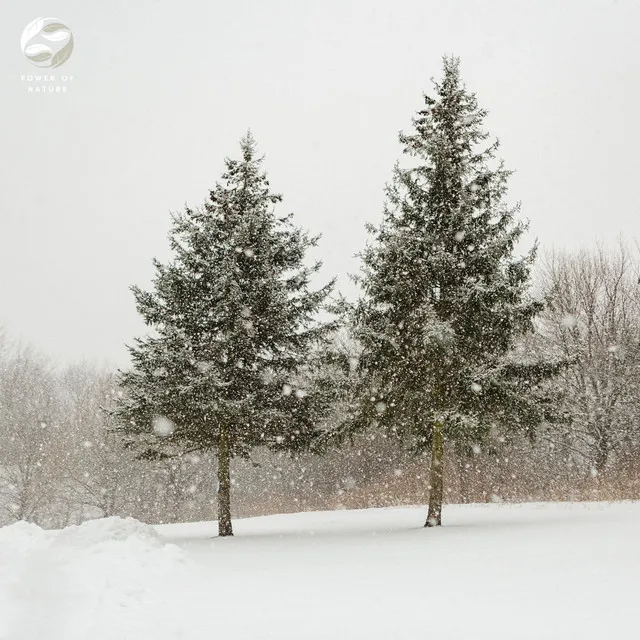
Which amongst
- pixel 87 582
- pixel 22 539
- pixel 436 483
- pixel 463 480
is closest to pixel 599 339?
pixel 463 480

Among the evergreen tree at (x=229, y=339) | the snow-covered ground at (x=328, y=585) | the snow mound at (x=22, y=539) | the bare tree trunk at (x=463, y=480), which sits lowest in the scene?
the bare tree trunk at (x=463, y=480)

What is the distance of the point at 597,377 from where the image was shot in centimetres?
2573

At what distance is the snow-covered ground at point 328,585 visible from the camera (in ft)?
16.9

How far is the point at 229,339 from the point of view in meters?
13.2

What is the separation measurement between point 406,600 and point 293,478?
3118 cm

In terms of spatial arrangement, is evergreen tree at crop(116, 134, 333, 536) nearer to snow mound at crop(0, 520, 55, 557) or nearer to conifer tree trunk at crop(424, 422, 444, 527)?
conifer tree trunk at crop(424, 422, 444, 527)

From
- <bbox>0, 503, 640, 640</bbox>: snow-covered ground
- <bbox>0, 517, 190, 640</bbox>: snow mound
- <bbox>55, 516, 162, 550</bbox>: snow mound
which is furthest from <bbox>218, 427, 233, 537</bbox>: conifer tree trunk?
<bbox>0, 517, 190, 640</bbox>: snow mound

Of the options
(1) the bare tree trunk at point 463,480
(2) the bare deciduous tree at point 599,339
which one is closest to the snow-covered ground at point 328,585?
(1) the bare tree trunk at point 463,480

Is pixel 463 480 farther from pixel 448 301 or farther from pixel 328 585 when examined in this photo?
pixel 328 585

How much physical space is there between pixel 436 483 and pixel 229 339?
5.96 m

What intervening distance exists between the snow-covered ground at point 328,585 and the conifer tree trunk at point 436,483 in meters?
1.75

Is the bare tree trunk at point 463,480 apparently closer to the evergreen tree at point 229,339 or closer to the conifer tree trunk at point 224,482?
the evergreen tree at point 229,339

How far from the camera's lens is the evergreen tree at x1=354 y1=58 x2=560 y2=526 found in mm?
12922

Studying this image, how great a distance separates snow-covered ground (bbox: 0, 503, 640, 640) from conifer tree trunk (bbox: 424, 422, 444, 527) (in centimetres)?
175
